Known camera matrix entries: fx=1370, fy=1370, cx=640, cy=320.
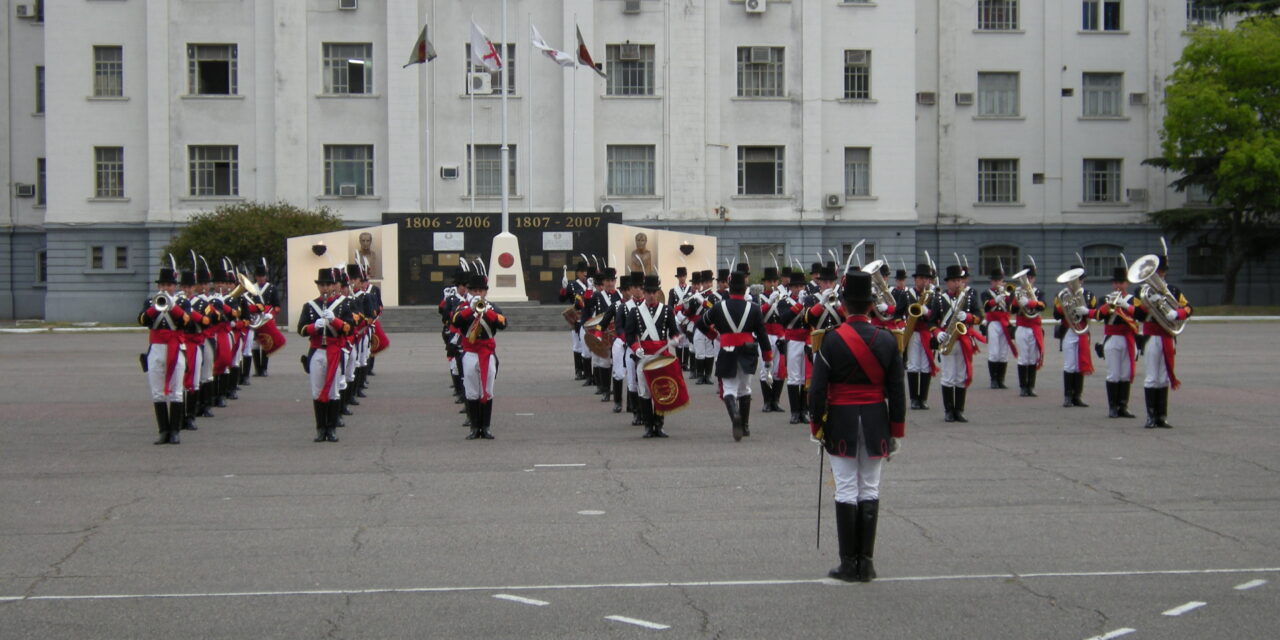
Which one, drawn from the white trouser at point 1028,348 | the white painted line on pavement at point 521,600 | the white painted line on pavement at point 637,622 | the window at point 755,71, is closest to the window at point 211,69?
the window at point 755,71

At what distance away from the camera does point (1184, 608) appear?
774cm

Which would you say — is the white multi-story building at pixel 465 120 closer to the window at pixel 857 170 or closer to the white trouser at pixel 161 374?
the window at pixel 857 170

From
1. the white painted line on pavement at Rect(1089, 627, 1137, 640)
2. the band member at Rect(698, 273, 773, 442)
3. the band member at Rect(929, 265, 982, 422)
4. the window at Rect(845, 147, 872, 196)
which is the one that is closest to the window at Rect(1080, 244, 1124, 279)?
the window at Rect(845, 147, 872, 196)

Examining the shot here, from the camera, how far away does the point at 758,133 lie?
2048 inches

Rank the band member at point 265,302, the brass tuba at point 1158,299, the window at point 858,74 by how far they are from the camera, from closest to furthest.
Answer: the brass tuba at point 1158,299, the band member at point 265,302, the window at point 858,74

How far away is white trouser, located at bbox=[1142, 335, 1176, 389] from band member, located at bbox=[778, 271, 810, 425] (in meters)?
4.09

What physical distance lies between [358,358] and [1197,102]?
4092 centimetres

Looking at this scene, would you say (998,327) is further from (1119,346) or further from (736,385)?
(736,385)

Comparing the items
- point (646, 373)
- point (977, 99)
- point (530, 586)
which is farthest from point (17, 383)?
point (977, 99)

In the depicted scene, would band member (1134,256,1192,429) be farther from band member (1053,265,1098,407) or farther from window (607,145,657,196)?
window (607,145,657,196)

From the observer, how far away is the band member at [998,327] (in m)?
21.3

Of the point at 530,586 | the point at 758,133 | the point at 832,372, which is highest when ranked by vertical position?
the point at 758,133

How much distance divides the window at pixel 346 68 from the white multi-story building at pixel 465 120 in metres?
0.08

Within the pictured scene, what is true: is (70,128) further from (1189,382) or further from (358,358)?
(1189,382)
